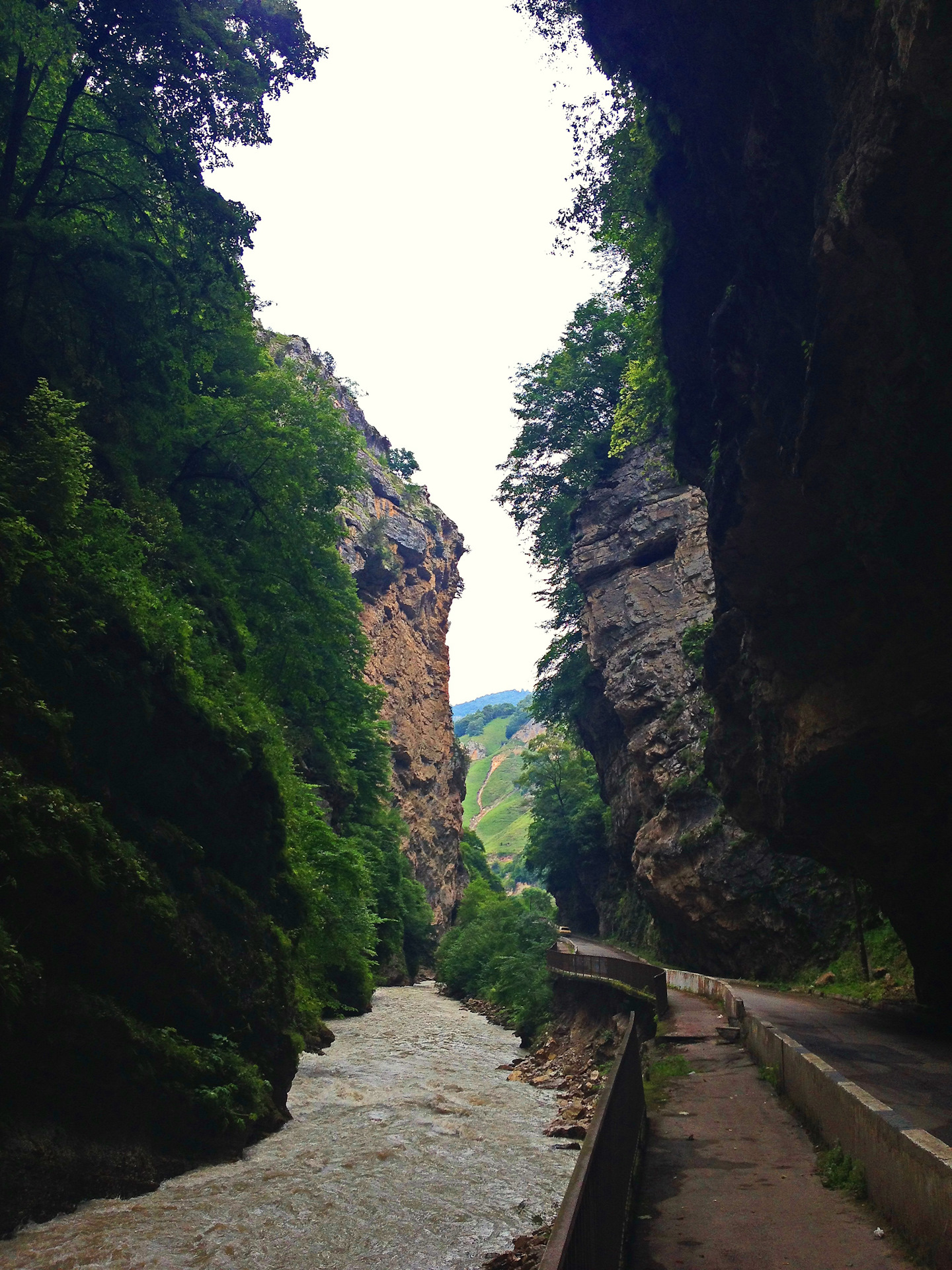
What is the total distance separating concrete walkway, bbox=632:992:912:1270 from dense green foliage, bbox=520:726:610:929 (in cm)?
3952

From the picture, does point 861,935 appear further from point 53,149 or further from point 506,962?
point 53,149

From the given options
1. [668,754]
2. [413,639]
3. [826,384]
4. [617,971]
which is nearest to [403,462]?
[413,639]

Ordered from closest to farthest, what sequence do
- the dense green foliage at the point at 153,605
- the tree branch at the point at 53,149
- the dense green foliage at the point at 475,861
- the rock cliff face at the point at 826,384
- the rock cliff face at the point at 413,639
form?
the rock cliff face at the point at 826,384 < the dense green foliage at the point at 153,605 < the tree branch at the point at 53,149 < the rock cliff face at the point at 413,639 < the dense green foliage at the point at 475,861

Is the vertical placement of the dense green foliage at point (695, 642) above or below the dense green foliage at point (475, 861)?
above

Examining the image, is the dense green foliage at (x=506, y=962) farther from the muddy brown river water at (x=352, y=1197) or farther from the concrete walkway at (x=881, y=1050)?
the concrete walkway at (x=881, y=1050)

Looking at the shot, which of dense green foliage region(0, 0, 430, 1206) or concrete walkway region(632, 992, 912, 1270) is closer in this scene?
concrete walkway region(632, 992, 912, 1270)

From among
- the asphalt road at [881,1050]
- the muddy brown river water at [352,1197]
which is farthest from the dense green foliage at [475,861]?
the asphalt road at [881,1050]

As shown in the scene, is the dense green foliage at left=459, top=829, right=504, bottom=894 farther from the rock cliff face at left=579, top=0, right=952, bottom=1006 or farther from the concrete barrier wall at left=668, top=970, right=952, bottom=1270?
the concrete barrier wall at left=668, top=970, right=952, bottom=1270

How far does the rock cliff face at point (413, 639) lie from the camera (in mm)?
63938

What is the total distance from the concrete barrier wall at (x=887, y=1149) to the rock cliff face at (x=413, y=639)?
169 feet

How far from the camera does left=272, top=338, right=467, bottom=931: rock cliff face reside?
63.9 metres

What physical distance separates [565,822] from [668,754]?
2231 cm

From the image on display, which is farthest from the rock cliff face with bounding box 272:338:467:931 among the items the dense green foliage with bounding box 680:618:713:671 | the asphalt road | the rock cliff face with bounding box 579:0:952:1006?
the rock cliff face with bounding box 579:0:952:1006

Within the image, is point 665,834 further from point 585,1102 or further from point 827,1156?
point 827,1156
